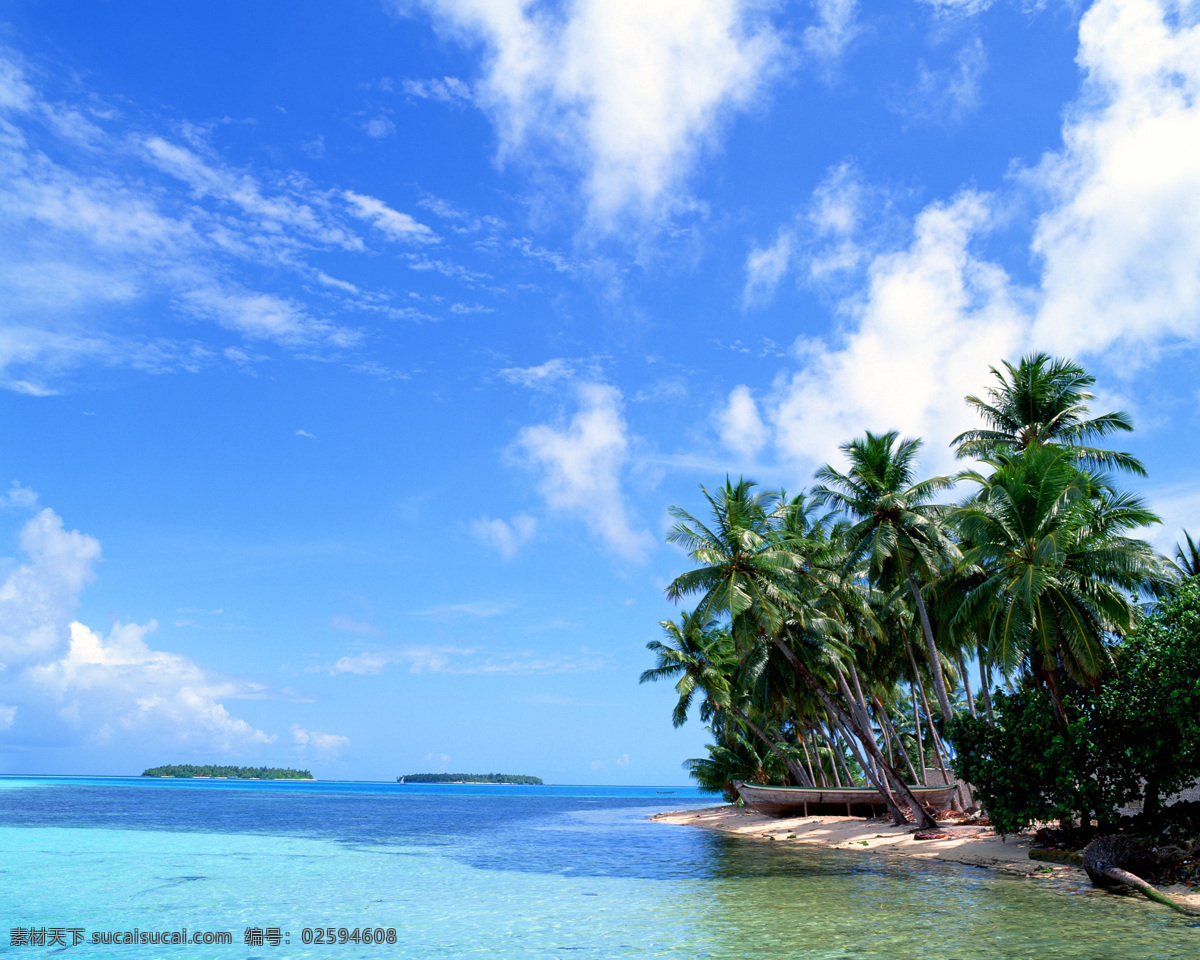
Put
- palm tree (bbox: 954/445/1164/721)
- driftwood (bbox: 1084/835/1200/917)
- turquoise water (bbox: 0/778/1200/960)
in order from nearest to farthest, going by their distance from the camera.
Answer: turquoise water (bbox: 0/778/1200/960), driftwood (bbox: 1084/835/1200/917), palm tree (bbox: 954/445/1164/721)

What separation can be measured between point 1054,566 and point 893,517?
817 centimetres

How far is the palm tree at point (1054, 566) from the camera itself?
17.3m

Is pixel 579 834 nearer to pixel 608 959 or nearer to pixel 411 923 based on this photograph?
pixel 411 923

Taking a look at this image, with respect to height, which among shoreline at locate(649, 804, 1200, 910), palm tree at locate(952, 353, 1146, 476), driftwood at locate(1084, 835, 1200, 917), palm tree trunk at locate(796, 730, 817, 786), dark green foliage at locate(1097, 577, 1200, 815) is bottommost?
shoreline at locate(649, 804, 1200, 910)

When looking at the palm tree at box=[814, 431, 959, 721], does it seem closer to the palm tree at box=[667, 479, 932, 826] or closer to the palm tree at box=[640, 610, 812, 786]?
the palm tree at box=[667, 479, 932, 826]

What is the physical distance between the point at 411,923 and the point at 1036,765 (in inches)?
562

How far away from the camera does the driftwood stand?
49.4 feet

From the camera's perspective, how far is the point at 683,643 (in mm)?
41219

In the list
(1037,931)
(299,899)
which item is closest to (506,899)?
(299,899)

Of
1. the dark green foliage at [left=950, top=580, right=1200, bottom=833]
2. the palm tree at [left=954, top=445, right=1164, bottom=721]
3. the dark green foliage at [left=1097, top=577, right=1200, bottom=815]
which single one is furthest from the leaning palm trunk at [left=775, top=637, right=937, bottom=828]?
the dark green foliage at [left=1097, top=577, right=1200, bottom=815]

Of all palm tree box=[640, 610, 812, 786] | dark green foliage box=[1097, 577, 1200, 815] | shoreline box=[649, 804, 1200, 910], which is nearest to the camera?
dark green foliage box=[1097, 577, 1200, 815]

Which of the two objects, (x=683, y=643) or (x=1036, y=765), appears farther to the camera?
(x=683, y=643)

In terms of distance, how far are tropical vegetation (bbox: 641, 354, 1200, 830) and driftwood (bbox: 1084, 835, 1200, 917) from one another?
1.88m

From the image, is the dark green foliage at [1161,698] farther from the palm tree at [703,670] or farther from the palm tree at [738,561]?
the palm tree at [703,670]
